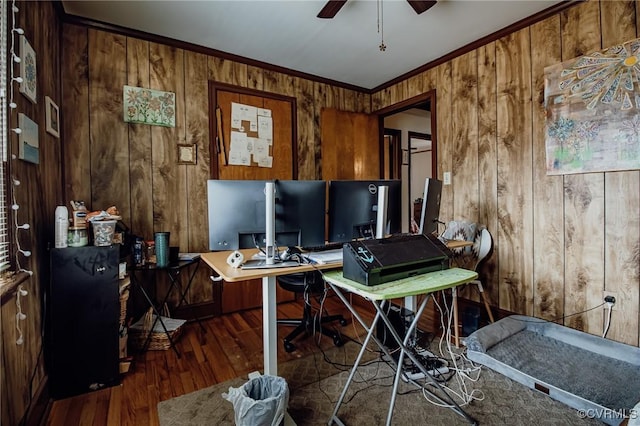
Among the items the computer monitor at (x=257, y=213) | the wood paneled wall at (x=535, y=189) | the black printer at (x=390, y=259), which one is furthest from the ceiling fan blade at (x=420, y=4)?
the black printer at (x=390, y=259)

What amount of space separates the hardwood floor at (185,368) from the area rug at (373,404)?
4.8 inches

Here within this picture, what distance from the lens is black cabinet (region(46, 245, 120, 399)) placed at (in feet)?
5.73

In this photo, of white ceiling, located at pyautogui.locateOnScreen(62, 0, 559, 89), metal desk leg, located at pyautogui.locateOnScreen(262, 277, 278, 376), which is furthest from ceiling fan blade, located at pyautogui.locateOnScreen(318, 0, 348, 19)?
metal desk leg, located at pyautogui.locateOnScreen(262, 277, 278, 376)

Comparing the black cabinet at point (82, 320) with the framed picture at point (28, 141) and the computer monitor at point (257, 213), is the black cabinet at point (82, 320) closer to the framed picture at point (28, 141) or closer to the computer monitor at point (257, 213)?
the framed picture at point (28, 141)

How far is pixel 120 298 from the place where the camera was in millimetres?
2004

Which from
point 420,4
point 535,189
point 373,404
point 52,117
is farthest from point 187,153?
point 535,189

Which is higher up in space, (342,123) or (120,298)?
(342,123)

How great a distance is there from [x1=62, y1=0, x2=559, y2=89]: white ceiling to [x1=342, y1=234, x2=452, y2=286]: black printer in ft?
6.02

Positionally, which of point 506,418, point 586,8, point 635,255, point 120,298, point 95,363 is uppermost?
point 586,8

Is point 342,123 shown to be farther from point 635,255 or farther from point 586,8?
point 635,255

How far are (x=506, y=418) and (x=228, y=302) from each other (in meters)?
2.39

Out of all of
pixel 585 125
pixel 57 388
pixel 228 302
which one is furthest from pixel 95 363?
pixel 585 125

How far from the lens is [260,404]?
1.32 meters

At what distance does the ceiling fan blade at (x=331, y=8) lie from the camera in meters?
2.03
